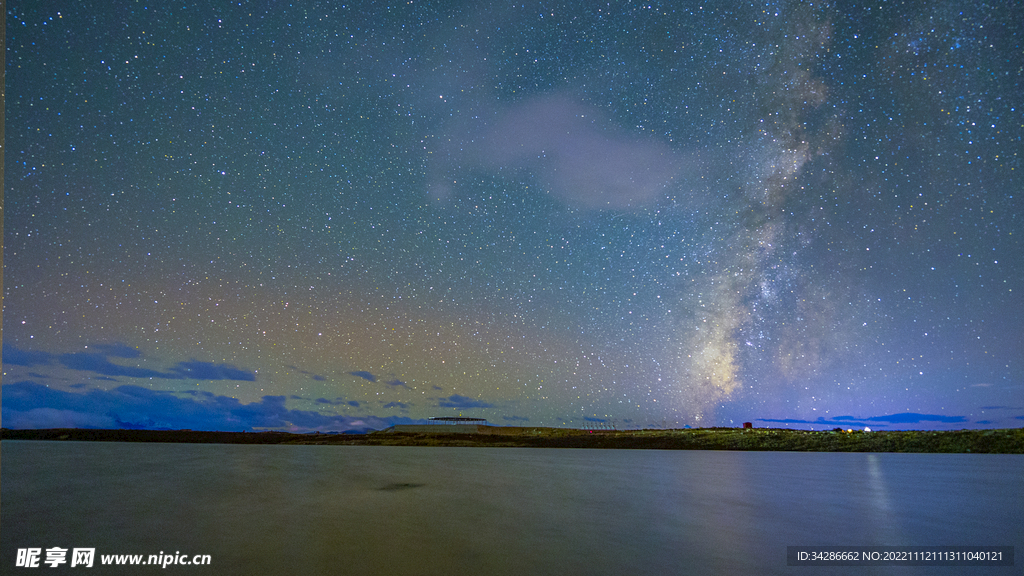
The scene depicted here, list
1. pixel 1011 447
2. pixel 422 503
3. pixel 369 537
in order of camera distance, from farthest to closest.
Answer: pixel 1011 447 → pixel 422 503 → pixel 369 537

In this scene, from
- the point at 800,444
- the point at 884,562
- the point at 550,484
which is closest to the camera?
the point at 884,562

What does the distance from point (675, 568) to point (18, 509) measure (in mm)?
13782

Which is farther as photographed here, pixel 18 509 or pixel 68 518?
pixel 18 509

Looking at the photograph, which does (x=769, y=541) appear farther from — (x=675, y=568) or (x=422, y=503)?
Answer: (x=422, y=503)

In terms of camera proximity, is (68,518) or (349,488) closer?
(68,518)

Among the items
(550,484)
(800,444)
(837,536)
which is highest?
(837,536)

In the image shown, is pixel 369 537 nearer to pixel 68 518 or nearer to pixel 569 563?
pixel 569 563

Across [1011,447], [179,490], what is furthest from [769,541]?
[1011,447]

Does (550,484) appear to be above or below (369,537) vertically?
below

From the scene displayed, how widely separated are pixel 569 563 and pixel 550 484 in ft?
33.5

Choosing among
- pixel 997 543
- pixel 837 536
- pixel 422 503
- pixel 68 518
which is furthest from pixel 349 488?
pixel 997 543

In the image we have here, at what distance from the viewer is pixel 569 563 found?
6004mm

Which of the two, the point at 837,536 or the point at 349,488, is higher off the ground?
the point at 837,536

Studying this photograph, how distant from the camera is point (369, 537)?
24.2 feet
